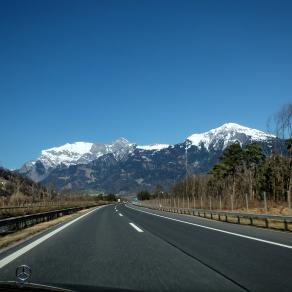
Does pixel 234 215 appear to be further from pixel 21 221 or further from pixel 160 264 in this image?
pixel 160 264

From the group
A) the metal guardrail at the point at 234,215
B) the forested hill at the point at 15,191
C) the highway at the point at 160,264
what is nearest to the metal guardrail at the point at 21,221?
the highway at the point at 160,264

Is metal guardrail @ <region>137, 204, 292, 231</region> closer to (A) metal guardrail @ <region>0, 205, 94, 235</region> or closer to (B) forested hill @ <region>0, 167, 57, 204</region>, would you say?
(A) metal guardrail @ <region>0, 205, 94, 235</region>

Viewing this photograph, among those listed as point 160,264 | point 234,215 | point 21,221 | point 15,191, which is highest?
point 15,191

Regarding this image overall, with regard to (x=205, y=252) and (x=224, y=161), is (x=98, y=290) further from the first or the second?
(x=224, y=161)

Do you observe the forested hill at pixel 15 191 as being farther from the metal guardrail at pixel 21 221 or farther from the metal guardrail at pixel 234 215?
the metal guardrail at pixel 21 221

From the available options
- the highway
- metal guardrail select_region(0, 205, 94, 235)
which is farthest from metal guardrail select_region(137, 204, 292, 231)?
metal guardrail select_region(0, 205, 94, 235)

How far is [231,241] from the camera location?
47.9 feet

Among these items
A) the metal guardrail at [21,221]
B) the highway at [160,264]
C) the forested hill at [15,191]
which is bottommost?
the highway at [160,264]

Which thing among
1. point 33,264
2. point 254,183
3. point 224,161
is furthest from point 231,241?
point 224,161

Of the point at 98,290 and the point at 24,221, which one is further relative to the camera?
the point at 24,221

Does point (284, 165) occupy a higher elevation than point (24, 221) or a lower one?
higher

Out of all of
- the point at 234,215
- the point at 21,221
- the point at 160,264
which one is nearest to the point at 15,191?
the point at 21,221

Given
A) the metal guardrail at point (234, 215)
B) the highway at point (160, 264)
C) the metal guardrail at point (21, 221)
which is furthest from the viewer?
the metal guardrail at point (234, 215)

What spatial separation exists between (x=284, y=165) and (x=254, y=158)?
33651 mm
